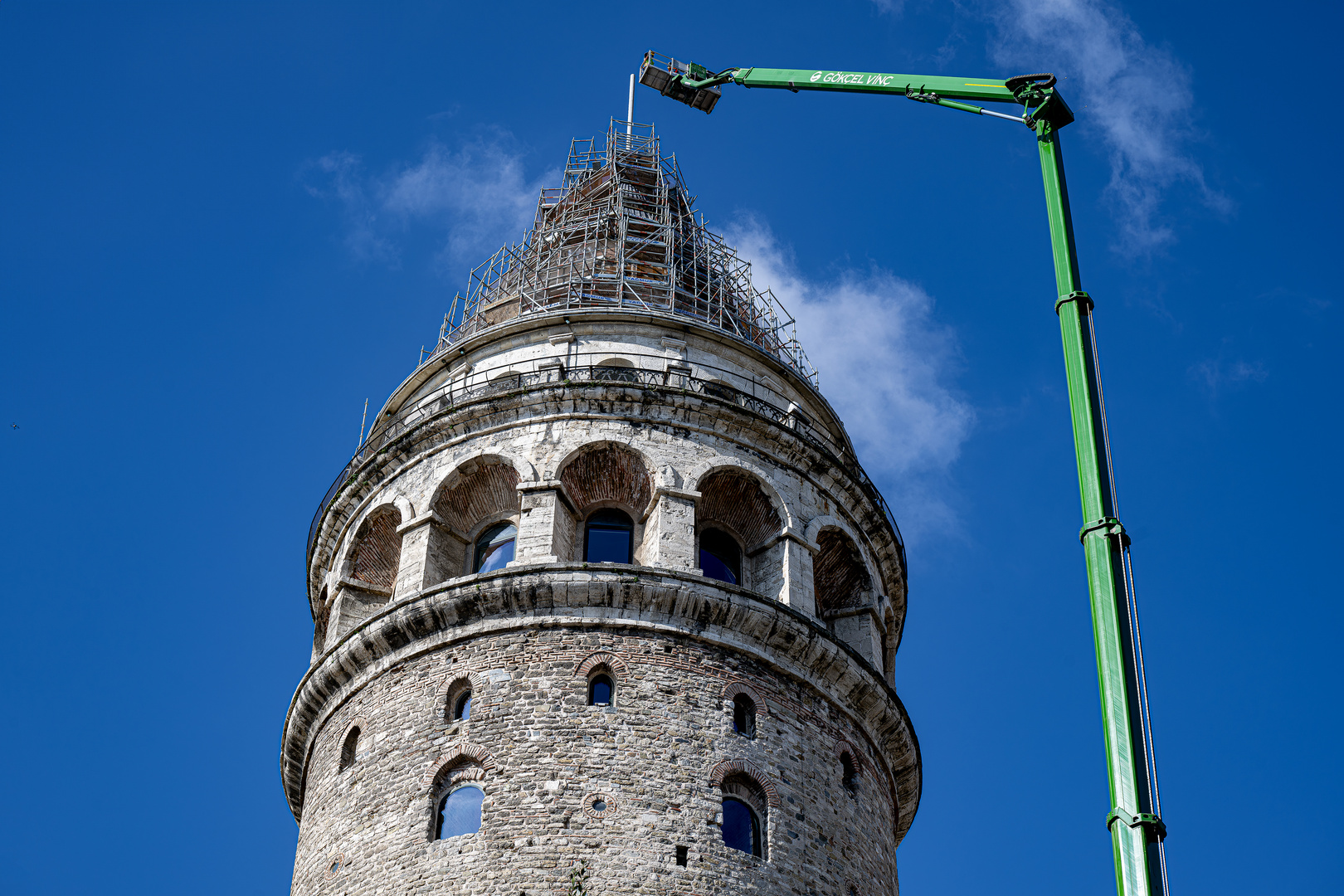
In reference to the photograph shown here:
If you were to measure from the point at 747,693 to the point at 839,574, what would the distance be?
19.8 ft

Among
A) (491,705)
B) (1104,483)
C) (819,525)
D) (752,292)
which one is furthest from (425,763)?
(752,292)

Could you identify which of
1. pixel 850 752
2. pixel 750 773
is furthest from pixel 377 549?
pixel 850 752

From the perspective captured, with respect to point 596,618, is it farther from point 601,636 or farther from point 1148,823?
point 1148,823

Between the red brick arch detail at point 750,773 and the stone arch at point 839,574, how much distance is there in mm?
6705

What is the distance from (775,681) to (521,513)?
19.7 ft

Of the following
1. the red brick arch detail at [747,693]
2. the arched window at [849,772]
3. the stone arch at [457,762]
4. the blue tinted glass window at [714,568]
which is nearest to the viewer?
the stone arch at [457,762]

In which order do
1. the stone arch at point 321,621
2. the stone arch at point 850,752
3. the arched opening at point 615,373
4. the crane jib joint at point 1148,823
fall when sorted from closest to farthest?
the crane jib joint at point 1148,823, the stone arch at point 850,752, the stone arch at point 321,621, the arched opening at point 615,373

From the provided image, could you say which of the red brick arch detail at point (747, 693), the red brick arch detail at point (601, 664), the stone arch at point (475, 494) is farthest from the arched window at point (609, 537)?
the red brick arch detail at point (747, 693)

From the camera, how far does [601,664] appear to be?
1244 inches

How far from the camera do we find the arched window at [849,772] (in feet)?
108

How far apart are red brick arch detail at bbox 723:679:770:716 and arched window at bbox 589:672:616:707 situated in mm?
2088

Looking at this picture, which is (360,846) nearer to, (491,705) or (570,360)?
(491,705)

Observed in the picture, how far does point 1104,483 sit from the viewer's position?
27.1 metres

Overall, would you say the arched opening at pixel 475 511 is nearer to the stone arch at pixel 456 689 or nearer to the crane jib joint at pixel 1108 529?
the stone arch at pixel 456 689
